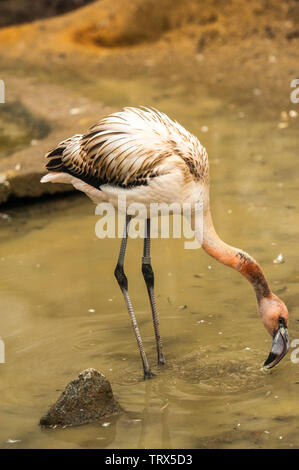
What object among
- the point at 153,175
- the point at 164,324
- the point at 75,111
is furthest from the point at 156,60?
the point at 153,175

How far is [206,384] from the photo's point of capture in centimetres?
484

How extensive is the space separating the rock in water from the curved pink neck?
1.02m

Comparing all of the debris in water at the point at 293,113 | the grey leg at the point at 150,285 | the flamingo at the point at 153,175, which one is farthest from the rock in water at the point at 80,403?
the debris in water at the point at 293,113

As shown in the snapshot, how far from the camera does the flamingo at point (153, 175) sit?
486 centimetres

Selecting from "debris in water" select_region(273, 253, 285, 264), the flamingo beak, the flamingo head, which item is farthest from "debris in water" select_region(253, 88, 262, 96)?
the flamingo beak

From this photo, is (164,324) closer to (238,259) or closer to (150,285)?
(150,285)

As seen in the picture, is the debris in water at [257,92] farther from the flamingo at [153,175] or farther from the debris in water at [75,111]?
the flamingo at [153,175]

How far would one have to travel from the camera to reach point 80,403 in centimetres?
445

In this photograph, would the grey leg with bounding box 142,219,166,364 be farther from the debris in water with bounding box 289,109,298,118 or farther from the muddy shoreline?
the debris in water with bounding box 289,109,298,118

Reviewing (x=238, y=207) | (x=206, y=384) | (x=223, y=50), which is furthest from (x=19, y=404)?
(x=223, y=50)

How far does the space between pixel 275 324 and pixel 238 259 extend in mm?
421

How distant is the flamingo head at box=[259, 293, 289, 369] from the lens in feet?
15.6

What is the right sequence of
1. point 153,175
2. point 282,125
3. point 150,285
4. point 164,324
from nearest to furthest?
point 153,175 → point 150,285 → point 164,324 → point 282,125

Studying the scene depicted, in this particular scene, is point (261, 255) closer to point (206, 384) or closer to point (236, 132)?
point (206, 384)
